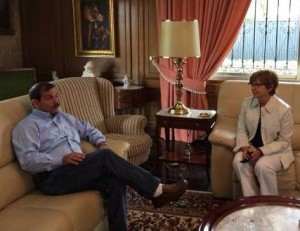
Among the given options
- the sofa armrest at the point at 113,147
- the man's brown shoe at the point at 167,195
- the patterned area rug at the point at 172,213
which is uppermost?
the sofa armrest at the point at 113,147

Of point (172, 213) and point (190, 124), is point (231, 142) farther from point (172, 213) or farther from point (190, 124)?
point (172, 213)

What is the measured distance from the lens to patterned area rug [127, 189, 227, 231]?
2.69 metres

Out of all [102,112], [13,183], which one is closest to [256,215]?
[13,183]

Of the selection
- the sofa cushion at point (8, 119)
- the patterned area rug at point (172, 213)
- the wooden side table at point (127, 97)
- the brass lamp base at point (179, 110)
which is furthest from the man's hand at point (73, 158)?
the wooden side table at point (127, 97)

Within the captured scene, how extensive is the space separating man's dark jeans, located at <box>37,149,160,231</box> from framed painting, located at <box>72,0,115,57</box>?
96.9 inches

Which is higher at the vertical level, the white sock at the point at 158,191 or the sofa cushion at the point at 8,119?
the sofa cushion at the point at 8,119

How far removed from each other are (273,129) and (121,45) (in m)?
2.36

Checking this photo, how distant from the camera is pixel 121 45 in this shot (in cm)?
465

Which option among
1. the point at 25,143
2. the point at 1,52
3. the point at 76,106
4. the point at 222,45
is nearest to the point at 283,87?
the point at 222,45

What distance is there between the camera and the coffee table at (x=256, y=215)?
1891 millimetres

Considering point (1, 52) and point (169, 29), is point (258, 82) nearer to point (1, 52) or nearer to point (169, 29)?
point (169, 29)

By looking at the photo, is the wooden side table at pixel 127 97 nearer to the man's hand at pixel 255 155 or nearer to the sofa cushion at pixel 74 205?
the man's hand at pixel 255 155

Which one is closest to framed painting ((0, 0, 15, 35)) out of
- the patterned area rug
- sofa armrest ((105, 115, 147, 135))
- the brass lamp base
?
sofa armrest ((105, 115, 147, 135))

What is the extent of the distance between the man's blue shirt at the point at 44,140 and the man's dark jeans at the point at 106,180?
0.30 feet
